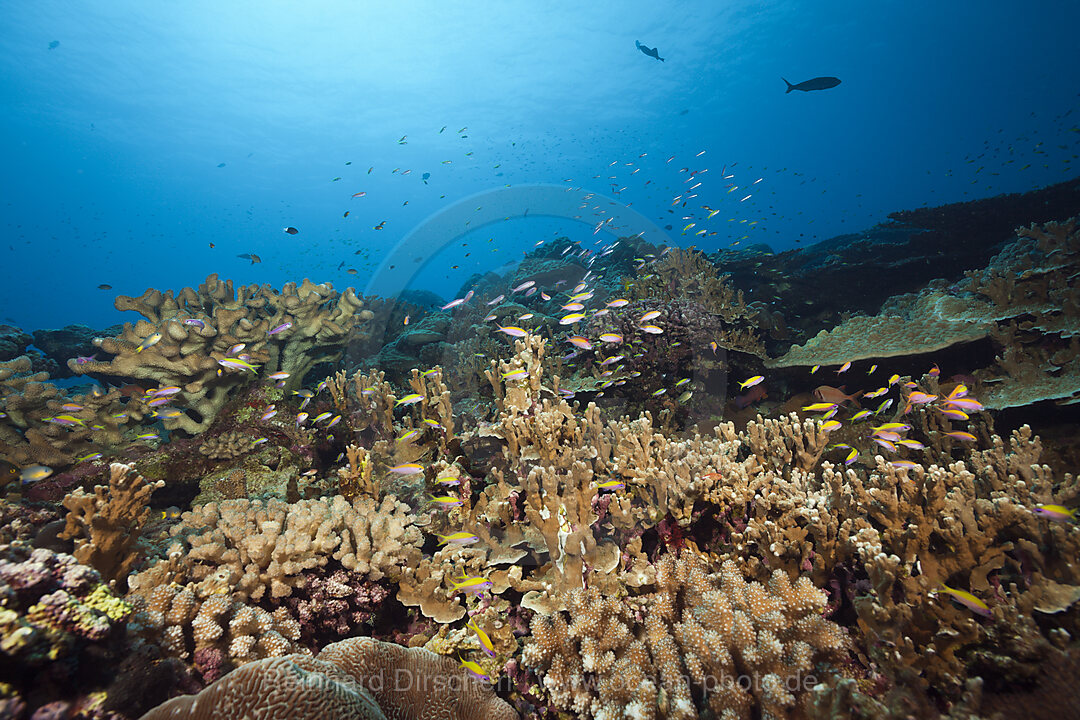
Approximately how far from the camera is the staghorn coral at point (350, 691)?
1.51 m

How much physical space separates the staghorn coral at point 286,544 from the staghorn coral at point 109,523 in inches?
14.7

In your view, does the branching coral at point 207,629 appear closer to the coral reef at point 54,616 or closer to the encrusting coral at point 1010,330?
the coral reef at point 54,616

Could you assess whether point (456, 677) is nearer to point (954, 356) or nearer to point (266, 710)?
point (266, 710)

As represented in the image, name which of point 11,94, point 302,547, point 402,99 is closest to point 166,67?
point 11,94

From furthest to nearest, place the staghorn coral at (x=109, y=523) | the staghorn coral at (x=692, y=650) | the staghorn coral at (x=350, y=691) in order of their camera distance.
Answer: the staghorn coral at (x=109, y=523)
the staghorn coral at (x=692, y=650)
the staghorn coral at (x=350, y=691)

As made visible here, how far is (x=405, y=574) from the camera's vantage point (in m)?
3.05

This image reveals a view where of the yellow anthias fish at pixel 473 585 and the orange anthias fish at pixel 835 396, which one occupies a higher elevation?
the orange anthias fish at pixel 835 396

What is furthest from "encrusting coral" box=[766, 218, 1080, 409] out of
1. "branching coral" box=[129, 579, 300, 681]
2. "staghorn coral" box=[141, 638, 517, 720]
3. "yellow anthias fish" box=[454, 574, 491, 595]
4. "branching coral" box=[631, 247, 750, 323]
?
"branching coral" box=[129, 579, 300, 681]

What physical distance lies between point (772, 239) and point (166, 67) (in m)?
163

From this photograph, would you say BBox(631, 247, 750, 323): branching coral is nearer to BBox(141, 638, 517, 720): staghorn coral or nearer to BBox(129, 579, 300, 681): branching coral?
BBox(141, 638, 517, 720): staghorn coral

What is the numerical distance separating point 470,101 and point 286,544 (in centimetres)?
6087

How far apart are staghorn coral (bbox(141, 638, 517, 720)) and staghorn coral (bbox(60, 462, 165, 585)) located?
6.42 feet

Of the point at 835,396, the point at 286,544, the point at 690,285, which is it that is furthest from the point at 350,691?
the point at 690,285

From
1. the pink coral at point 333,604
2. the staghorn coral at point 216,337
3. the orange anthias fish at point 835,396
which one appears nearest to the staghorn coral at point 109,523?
the pink coral at point 333,604
